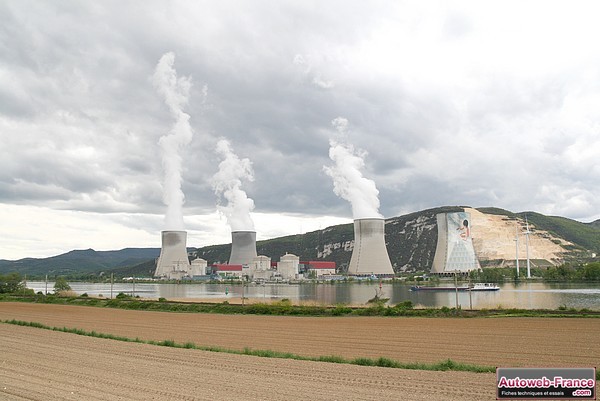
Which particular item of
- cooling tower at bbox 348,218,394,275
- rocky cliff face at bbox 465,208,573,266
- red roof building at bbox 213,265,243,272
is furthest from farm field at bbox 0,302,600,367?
rocky cliff face at bbox 465,208,573,266

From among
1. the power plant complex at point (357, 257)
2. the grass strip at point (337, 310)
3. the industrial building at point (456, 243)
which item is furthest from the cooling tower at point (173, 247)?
the industrial building at point (456, 243)

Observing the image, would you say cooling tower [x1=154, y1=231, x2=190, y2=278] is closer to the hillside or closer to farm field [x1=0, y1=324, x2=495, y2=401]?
farm field [x1=0, y1=324, x2=495, y2=401]

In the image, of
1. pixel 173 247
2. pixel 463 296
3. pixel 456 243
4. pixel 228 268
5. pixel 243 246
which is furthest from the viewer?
pixel 228 268

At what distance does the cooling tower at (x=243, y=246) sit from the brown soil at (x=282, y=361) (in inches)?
2334

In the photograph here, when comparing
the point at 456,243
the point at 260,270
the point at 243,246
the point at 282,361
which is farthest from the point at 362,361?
the point at 260,270

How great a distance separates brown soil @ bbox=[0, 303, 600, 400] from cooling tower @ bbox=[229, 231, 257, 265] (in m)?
59.3

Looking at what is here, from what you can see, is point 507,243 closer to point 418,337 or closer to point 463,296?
point 463,296

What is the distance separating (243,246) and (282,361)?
69303mm

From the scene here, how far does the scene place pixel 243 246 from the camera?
79.6 metres

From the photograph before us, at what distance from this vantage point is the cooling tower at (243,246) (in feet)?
258

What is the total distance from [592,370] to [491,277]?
76.0 meters

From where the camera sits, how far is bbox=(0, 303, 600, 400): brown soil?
25.7 ft

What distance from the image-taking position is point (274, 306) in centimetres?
2811

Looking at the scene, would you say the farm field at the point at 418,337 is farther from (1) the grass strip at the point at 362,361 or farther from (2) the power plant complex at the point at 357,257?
(2) the power plant complex at the point at 357,257
